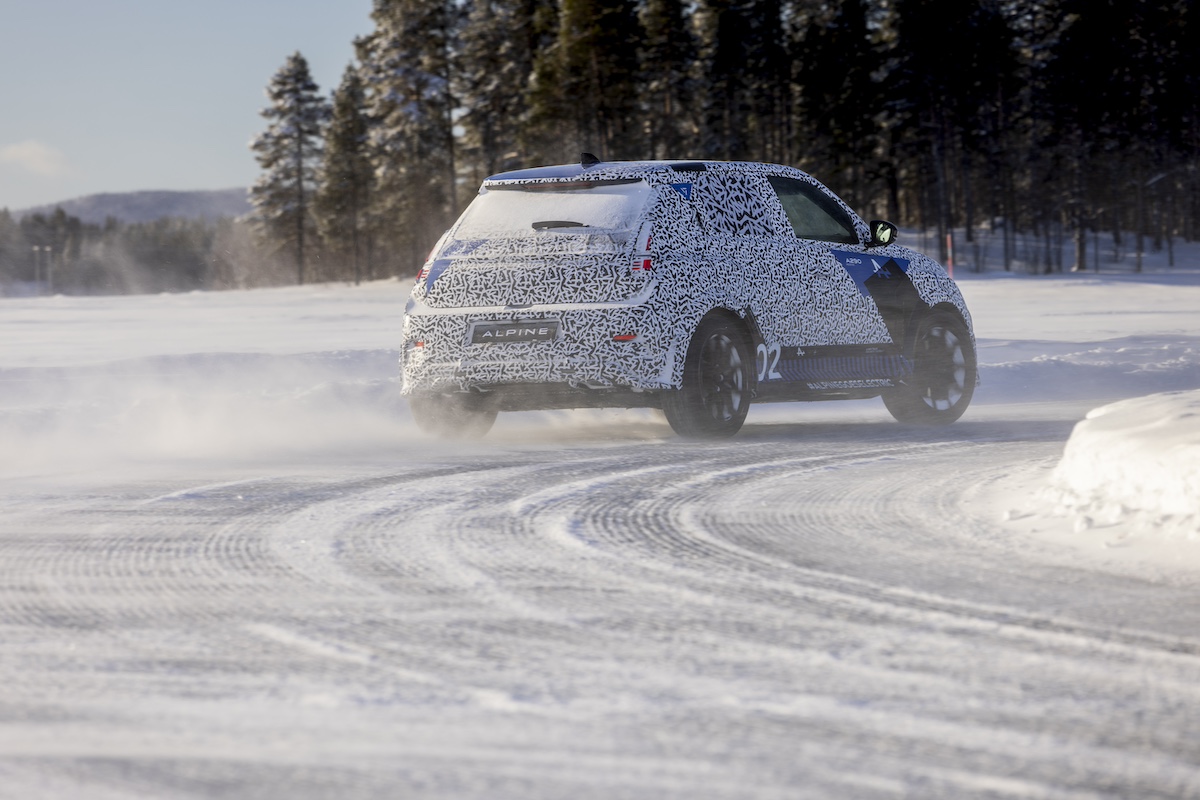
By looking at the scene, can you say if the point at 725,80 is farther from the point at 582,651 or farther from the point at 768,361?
the point at 582,651

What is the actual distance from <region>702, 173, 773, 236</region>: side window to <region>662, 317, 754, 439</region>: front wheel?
2.15 feet

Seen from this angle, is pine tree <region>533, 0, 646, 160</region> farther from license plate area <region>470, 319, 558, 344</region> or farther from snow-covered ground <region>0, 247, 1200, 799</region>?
license plate area <region>470, 319, 558, 344</region>

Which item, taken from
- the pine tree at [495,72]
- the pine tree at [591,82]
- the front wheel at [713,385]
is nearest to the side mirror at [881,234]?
the front wheel at [713,385]

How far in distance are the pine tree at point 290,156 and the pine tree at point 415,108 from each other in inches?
583

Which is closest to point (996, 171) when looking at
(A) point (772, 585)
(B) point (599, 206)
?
(B) point (599, 206)

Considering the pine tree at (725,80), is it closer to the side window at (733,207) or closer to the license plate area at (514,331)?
the side window at (733,207)

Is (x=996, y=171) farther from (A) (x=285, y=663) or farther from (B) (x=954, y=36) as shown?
(A) (x=285, y=663)

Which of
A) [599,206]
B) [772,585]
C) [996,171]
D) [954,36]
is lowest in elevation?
[772,585]

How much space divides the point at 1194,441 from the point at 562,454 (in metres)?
4.15

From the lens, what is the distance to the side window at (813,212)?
36.0ft

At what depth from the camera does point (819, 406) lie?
1412cm

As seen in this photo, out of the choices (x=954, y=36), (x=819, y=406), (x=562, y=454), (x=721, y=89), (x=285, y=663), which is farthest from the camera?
(x=721, y=89)

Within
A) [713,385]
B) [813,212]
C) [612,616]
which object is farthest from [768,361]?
[612,616]

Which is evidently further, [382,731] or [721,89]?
[721,89]
